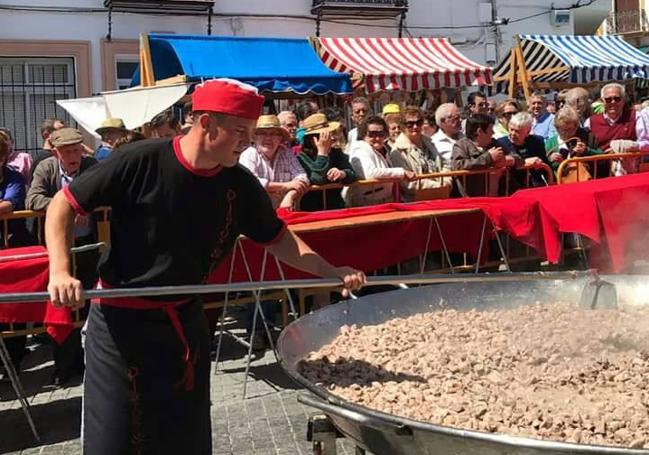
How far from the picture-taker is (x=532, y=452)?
1.85 meters

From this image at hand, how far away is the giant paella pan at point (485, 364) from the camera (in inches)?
81.1

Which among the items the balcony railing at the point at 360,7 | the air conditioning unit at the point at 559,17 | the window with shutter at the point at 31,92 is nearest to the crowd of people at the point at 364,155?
the window with shutter at the point at 31,92

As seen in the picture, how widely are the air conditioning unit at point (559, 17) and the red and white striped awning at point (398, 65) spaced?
718 cm

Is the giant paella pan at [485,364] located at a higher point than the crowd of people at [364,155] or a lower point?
lower

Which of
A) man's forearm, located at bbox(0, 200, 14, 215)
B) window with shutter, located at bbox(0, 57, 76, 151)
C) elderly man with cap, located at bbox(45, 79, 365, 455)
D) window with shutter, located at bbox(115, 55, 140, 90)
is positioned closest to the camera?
elderly man with cap, located at bbox(45, 79, 365, 455)

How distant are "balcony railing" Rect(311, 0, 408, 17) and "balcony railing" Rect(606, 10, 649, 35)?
14.2 metres

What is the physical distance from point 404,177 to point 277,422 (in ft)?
7.97

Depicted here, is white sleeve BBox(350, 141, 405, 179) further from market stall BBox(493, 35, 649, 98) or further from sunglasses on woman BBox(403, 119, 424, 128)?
market stall BBox(493, 35, 649, 98)

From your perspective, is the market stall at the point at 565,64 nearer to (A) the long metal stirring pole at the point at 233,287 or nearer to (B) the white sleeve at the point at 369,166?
(B) the white sleeve at the point at 369,166

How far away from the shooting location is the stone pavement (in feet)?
14.5

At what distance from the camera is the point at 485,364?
111 inches

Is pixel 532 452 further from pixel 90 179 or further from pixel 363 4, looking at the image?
pixel 363 4

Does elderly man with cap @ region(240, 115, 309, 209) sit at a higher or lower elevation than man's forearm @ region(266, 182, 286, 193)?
higher


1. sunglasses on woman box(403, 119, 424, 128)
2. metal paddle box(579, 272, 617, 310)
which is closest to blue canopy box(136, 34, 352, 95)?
sunglasses on woman box(403, 119, 424, 128)
